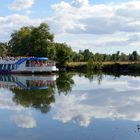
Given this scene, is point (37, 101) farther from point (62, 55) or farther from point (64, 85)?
point (62, 55)

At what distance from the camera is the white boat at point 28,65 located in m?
53.7

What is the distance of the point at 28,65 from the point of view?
55562 mm

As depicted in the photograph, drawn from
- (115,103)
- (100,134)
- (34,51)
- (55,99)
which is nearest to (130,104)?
(115,103)

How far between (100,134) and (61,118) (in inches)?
147

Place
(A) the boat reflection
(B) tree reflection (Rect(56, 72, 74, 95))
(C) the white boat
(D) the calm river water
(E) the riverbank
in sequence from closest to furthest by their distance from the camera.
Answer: (D) the calm river water → (B) tree reflection (Rect(56, 72, 74, 95)) → (A) the boat reflection → (C) the white boat → (E) the riverbank

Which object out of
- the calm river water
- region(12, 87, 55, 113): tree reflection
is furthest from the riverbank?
the calm river water

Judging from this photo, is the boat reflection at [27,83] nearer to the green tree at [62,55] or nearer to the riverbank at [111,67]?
the riverbank at [111,67]

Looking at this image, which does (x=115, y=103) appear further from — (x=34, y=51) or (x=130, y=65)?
(x=34, y=51)

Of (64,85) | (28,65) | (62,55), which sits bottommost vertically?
(64,85)

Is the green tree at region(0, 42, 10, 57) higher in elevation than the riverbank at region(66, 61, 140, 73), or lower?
higher

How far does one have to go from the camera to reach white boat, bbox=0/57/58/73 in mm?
53656

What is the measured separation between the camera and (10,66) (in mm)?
58062

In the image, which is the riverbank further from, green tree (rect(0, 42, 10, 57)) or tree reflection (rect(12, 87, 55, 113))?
tree reflection (rect(12, 87, 55, 113))

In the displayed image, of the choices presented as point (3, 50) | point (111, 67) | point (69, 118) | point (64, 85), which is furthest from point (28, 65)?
point (3, 50)
